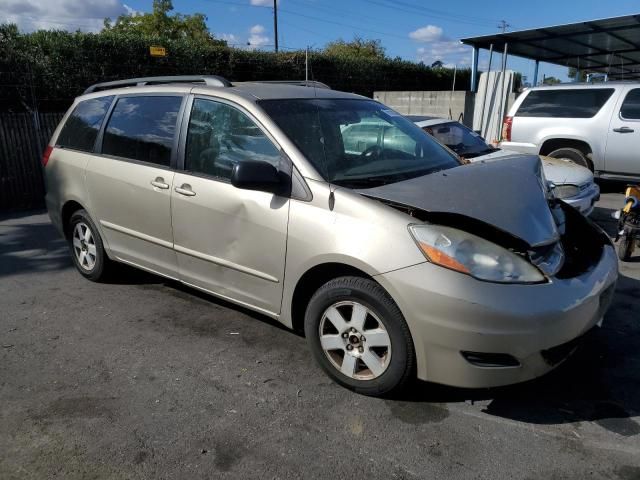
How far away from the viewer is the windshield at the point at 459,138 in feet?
23.8

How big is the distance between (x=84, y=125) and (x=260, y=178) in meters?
2.57

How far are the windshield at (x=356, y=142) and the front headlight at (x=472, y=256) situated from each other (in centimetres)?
63

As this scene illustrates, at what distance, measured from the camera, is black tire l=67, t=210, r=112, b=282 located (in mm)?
4629

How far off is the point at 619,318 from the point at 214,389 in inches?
121

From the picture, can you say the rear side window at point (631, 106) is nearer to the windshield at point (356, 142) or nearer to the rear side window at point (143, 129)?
the windshield at point (356, 142)

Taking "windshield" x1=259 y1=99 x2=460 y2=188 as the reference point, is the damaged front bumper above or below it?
below

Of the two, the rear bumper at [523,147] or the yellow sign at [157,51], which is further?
the yellow sign at [157,51]

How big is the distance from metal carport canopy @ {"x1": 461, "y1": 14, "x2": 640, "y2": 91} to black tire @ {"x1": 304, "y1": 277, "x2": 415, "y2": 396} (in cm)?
1258

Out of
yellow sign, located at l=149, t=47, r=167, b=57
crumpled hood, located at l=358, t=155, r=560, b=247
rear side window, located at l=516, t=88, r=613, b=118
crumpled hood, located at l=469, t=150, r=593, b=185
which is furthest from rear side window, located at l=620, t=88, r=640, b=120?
yellow sign, located at l=149, t=47, r=167, b=57

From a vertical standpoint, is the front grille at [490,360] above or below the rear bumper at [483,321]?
below

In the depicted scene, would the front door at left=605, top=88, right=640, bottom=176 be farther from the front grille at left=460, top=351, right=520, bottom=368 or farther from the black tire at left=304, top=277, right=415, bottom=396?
the black tire at left=304, top=277, right=415, bottom=396

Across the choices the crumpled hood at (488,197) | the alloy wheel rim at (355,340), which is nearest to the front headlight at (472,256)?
the crumpled hood at (488,197)

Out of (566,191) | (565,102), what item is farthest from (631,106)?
(566,191)

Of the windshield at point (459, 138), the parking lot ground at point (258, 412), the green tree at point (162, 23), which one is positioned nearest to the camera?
the parking lot ground at point (258, 412)
